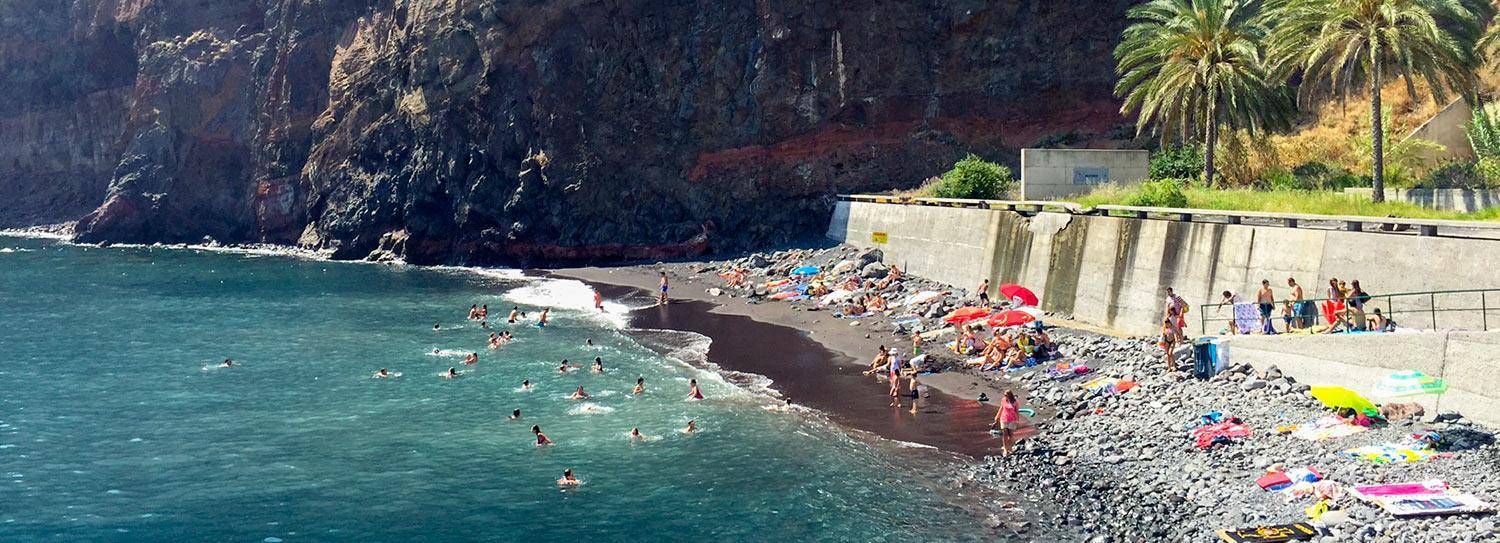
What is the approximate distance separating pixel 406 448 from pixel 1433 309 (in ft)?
76.1

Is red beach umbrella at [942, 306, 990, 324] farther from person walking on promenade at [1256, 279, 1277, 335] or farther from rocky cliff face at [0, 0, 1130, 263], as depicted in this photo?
rocky cliff face at [0, 0, 1130, 263]

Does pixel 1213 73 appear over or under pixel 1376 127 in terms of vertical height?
over

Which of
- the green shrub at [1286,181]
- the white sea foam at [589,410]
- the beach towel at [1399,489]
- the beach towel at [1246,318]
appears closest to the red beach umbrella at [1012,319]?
the beach towel at [1246,318]

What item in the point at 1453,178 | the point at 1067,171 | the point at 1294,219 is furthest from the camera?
the point at 1067,171

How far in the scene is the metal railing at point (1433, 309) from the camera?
22.3 metres

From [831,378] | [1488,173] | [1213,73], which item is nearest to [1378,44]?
[1488,173]

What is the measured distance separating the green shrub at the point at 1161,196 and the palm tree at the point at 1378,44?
544 centimetres

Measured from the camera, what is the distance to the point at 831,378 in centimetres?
3438

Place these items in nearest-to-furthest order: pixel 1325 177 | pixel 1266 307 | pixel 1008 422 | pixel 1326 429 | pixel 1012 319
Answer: pixel 1326 429
pixel 1008 422
pixel 1266 307
pixel 1012 319
pixel 1325 177

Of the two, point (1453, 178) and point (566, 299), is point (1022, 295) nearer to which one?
point (1453, 178)

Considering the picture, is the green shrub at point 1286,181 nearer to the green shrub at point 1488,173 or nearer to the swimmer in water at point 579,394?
the green shrub at point 1488,173

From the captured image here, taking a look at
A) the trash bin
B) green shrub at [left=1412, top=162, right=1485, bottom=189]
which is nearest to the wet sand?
the trash bin

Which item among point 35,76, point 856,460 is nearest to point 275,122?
point 35,76

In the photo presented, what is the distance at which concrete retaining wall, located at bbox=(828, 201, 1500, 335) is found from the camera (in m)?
23.7
